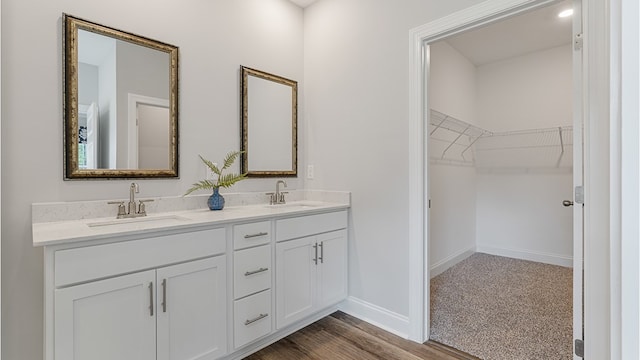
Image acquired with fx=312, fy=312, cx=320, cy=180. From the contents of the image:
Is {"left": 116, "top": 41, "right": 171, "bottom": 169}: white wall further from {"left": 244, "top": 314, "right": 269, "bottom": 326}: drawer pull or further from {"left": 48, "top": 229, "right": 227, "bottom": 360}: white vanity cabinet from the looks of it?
{"left": 244, "top": 314, "right": 269, "bottom": 326}: drawer pull

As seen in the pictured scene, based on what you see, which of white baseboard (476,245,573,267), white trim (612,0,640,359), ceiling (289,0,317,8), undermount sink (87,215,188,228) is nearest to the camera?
white trim (612,0,640,359)

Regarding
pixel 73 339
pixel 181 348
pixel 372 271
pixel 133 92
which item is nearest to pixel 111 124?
pixel 133 92

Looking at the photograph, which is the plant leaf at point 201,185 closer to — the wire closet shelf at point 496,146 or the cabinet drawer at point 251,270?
the cabinet drawer at point 251,270

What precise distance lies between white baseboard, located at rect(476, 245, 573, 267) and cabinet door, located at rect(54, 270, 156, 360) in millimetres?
4121

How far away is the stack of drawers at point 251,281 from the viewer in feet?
6.00

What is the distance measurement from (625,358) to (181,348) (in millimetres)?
1749

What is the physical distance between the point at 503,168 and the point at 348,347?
3.35 metres

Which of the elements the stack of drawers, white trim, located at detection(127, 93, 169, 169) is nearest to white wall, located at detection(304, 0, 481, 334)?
the stack of drawers

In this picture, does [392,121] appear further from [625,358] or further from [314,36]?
[625,358]

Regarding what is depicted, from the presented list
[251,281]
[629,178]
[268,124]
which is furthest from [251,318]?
[629,178]

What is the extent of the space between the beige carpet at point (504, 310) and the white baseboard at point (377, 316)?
0.21m

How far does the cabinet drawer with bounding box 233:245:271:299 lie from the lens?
1.83m

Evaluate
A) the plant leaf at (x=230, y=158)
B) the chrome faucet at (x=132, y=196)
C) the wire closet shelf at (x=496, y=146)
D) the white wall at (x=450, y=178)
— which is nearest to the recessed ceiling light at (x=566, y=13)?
the white wall at (x=450, y=178)

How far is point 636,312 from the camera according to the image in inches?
17.8
